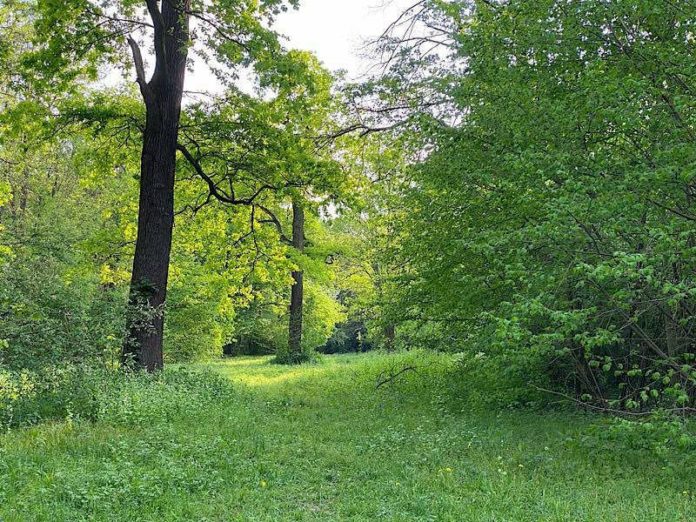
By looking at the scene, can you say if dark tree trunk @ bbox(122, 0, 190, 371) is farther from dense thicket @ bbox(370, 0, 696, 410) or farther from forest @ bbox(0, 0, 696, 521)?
dense thicket @ bbox(370, 0, 696, 410)

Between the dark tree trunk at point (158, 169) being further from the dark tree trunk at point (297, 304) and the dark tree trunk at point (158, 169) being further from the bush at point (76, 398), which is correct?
the dark tree trunk at point (297, 304)

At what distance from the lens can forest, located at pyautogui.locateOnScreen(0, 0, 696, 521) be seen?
5359mm

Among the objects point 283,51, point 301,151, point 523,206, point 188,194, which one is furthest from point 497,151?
point 188,194

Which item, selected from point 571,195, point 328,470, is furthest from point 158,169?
point 571,195

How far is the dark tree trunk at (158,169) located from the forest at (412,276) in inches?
2.1

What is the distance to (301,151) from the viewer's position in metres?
13.2

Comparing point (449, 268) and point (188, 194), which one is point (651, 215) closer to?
point (449, 268)

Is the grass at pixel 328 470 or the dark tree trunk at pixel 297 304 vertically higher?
the dark tree trunk at pixel 297 304

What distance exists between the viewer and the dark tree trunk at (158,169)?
35.7 ft

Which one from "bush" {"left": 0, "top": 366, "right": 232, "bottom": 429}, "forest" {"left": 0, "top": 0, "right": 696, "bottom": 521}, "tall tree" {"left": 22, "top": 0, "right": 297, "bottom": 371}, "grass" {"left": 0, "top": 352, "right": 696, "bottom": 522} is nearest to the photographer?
"grass" {"left": 0, "top": 352, "right": 696, "bottom": 522}

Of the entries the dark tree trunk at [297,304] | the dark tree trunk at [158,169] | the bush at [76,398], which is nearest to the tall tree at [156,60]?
the dark tree trunk at [158,169]

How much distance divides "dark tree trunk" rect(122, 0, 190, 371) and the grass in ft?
7.61

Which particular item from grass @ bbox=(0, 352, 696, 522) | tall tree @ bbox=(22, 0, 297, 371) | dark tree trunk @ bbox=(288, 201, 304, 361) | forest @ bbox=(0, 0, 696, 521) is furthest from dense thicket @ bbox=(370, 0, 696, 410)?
dark tree trunk @ bbox=(288, 201, 304, 361)

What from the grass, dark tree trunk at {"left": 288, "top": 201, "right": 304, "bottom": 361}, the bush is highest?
dark tree trunk at {"left": 288, "top": 201, "right": 304, "bottom": 361}
